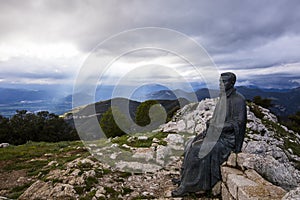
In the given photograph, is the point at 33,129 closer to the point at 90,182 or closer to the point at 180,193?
the point at 90,182

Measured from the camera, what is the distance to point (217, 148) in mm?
6113

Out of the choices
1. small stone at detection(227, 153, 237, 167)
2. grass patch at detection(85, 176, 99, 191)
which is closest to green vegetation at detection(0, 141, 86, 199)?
grass patch at detection(85, 176, 99, 191)

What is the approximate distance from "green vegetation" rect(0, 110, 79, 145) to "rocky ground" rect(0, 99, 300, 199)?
1689 cm

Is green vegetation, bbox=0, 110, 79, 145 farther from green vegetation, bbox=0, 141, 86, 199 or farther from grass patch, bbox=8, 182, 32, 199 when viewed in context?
grass patch, bbox=8, 182, 32, 199

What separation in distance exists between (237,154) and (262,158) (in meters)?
0.59

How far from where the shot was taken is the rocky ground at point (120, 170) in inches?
239

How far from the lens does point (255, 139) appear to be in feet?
45.2

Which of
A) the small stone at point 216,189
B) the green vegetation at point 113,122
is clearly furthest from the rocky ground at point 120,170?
the green vegetation at point 113,122

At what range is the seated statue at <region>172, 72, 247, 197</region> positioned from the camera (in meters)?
6.11

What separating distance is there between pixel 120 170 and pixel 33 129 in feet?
80.5

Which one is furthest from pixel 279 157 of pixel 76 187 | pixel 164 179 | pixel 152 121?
pixel 152 121

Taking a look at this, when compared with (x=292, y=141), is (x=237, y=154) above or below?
above

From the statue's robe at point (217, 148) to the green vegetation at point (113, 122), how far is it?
15.8m

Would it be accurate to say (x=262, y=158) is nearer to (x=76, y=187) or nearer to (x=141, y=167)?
(x=141, y=167)
